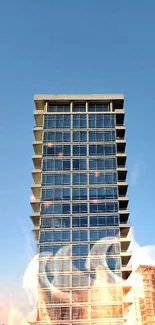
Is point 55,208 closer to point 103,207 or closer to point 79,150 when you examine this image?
point 103,207

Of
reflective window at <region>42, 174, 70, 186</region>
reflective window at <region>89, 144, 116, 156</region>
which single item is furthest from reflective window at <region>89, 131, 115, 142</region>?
reflective window at <region>42, 174, 70, 186</region>

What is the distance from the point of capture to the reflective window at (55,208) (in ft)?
241

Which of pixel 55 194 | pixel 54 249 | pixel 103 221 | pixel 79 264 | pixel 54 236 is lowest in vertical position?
pixel 79 264

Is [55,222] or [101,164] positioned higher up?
[101,164]

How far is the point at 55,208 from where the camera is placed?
73812mm

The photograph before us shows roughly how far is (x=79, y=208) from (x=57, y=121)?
65.9 feet

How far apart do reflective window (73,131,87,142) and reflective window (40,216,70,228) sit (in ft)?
55.6

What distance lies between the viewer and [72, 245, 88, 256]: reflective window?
6956 cm

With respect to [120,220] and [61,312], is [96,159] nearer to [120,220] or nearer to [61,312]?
[120,220]

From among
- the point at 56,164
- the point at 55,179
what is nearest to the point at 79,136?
the point at 56,164

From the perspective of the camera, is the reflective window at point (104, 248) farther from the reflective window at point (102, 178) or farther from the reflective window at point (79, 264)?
the reflective window at point (102, 178)

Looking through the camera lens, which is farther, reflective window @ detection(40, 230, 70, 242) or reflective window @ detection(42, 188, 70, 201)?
reflective window @ detection(42, 188, 70, 201)

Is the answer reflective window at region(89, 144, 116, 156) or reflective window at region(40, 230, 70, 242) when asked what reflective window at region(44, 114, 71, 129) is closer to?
reflective window at region(89, 144, 116, 156)

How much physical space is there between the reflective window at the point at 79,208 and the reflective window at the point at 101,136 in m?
14.3
